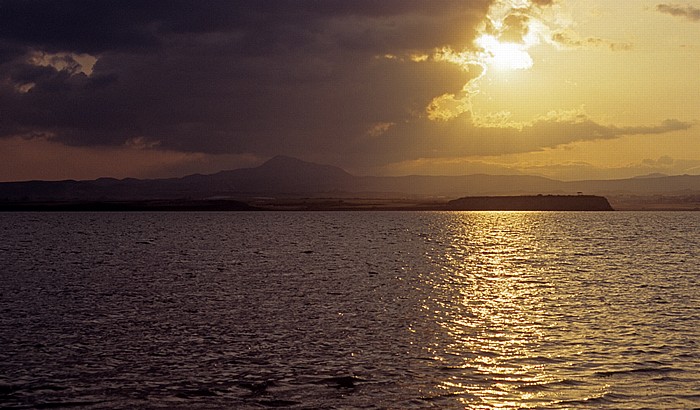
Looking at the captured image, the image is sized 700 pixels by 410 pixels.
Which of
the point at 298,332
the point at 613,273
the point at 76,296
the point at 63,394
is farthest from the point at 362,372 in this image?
the point at 613,273

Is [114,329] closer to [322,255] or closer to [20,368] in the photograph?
[20,368]

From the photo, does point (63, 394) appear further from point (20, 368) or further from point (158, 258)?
point (158, 258)

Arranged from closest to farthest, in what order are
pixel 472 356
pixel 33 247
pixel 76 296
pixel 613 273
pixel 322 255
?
pixel 472 356
pixel 76 296
pixel 613 273
pixel 322 255
pixel 33 247

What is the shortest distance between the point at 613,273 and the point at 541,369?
156ft

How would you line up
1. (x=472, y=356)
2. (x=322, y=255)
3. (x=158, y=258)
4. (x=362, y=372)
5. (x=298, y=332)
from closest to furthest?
(x=362, y=372) → (x=472, y=356) → (x=298, y=332) → (x=158, y=258) → (x=322, y=255)

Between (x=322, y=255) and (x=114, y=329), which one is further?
(x=322, y=255)

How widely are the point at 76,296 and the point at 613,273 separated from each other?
173ft

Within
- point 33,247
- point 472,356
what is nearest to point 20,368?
point 472,356

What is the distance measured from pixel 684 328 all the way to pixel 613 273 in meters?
34.9

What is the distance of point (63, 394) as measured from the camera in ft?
81.7

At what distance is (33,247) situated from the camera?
111750 mm

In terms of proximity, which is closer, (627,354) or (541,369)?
(541,369)

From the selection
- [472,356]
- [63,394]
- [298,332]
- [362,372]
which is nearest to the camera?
[63,394]

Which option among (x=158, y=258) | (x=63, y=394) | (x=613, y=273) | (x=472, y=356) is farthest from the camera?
(x=158, y=258)
